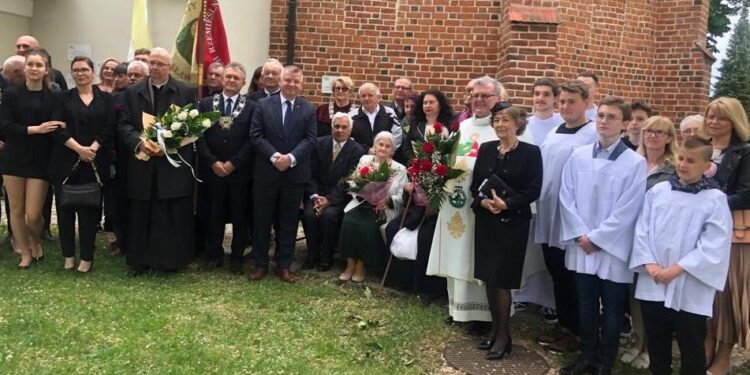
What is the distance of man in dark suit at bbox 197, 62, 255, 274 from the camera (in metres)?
5.93

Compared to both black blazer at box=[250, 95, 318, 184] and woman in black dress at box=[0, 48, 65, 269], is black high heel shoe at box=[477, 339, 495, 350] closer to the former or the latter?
black blazer at box=[250, 95, 318, 184]

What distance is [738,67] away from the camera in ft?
106

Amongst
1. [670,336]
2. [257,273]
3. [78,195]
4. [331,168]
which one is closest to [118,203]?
[78,195]

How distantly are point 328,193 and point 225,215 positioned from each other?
3.63 ft

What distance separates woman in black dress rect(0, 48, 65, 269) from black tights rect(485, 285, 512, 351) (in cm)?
424

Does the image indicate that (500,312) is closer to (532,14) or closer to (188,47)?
(188,47)

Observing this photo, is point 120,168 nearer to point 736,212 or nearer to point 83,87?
point 83,87

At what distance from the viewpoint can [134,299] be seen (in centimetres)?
527

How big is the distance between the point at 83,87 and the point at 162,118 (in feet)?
2.96

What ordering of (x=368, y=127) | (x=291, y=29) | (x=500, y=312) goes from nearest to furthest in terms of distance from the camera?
1. (x=500, y=312)
2. (x=368, y=127)
3. (x=291, y=29)

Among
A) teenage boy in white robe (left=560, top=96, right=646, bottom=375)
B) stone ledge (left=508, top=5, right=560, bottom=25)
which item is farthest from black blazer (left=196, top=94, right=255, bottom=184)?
stone ledge (left=508, top=5, right=560, bottom=25)

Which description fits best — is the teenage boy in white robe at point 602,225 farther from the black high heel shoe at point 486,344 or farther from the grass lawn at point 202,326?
the grass lawn at point 202,326

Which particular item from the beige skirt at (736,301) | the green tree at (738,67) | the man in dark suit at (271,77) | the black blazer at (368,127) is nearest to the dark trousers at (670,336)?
the beige skirt at (736,301)

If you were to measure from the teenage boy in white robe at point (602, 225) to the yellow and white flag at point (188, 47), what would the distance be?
453cm
